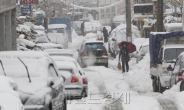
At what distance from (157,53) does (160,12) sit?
25.1ft

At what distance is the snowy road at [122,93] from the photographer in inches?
618

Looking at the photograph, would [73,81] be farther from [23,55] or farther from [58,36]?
[58,36]

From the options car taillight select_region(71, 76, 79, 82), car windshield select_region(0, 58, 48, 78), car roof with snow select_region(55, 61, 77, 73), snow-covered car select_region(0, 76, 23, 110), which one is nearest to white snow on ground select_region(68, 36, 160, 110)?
car taillight select_region(71, 76, 79, 82)

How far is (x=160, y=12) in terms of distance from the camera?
32375mm

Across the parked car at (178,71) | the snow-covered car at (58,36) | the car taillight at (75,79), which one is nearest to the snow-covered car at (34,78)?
the car taillight at (75,79)

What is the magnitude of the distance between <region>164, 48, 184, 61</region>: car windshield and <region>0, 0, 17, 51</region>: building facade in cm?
742

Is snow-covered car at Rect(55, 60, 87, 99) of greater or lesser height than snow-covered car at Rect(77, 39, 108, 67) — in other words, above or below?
above

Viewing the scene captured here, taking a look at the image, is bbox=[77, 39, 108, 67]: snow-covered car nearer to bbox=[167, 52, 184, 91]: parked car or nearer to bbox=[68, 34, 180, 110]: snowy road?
bbox=[68, 34, 180, 110]: snowy road

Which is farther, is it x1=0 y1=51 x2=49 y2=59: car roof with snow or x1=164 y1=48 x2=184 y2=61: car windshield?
x1=164 y1=48 x2=184 y2=61: car windshield

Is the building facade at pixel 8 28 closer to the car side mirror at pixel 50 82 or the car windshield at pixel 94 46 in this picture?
the car windshield at pixel 94 46

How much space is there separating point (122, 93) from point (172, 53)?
3880 mm

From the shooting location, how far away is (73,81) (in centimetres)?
1784

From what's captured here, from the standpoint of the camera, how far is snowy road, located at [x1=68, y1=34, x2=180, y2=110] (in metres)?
15.7

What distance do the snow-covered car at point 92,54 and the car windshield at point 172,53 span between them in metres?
12.3
